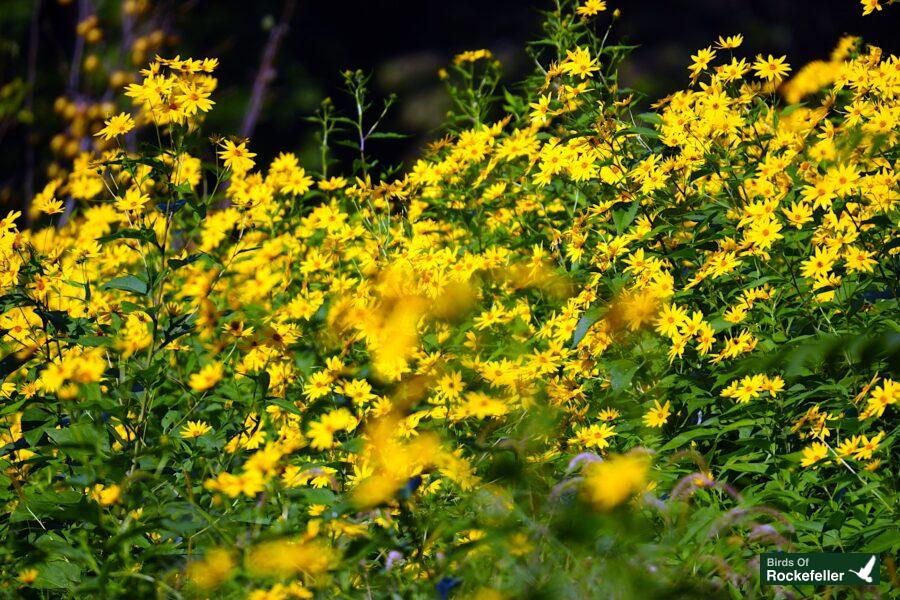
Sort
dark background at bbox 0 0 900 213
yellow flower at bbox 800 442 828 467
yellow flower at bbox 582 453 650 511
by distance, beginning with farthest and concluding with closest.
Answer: dark background at bbox 0 0 900 213
yellow flower at bbox 800 442 828 467
yellow flower at bbox 582 453 650 511

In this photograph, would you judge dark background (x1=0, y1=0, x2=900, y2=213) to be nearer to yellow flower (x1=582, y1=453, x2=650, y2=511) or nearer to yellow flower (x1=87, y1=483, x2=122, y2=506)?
yellow flower (x1=87, y1=483, x2=122, y2=506)

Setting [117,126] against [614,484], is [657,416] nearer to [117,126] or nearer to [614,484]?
[614,484]

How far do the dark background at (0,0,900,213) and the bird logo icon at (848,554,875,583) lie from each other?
8483 mm

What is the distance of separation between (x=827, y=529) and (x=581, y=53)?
1509 mm

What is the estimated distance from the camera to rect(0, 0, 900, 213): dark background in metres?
10.5

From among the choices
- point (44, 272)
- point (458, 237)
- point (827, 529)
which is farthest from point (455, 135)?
point (827, 529)

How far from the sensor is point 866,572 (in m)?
2.18

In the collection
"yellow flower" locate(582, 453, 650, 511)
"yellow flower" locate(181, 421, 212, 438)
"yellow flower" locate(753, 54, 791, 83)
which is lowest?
"yellow flower" locate(582, 453, 650, 511)

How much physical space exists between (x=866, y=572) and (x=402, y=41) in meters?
11.0

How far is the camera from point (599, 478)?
5.96 feet

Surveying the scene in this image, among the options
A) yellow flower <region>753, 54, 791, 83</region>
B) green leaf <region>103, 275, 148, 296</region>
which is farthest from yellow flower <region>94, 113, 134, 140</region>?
yellow flower <region>753, 54, 791, 83</region>

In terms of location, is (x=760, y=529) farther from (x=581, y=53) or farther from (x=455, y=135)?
(x=455, y=135)

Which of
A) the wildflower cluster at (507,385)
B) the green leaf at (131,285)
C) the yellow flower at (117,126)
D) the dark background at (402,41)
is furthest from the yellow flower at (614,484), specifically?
the dark background at (402,41)

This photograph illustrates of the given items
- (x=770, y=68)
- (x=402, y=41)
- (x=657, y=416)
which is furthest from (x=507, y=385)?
(x=402, y=41)
